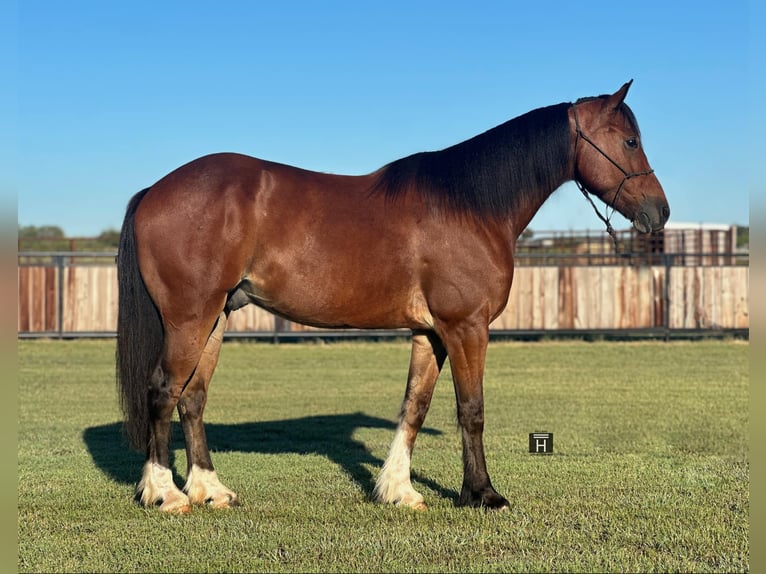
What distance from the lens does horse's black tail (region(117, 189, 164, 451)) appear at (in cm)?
589

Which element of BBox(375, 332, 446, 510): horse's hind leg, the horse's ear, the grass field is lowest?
the grass field

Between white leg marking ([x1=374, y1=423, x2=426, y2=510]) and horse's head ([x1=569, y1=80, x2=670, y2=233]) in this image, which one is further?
horse's head ([x1=569, y1=80, x2=670, y2=233])

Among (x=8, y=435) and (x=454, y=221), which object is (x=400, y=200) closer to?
(x=454, y=221)

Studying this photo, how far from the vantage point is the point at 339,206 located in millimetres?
5945

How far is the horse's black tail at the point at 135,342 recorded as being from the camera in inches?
232

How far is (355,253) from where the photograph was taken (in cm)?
585

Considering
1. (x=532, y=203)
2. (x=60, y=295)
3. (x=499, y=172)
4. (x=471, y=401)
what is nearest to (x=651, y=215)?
(x=532, y=203)

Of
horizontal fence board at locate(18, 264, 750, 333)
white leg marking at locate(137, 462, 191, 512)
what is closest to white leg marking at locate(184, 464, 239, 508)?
white leg marking at locate(137, 462, 191, 512)

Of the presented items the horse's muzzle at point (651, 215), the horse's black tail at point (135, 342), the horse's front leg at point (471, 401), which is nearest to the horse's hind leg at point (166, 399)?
the horse's black tail at point (135, 342)

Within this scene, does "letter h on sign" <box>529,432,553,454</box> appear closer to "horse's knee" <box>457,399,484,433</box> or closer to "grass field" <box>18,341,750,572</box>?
"grass field" <box>18,341,750,572</box>

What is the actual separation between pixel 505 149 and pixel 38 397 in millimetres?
8914

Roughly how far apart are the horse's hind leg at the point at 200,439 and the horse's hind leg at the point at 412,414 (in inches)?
43.0

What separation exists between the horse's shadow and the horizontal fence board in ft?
32.6

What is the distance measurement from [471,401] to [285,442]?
3.61 m
